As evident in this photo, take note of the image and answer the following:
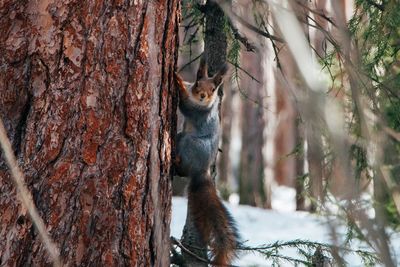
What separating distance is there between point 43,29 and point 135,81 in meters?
0.41

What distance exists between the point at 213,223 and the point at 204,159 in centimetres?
58

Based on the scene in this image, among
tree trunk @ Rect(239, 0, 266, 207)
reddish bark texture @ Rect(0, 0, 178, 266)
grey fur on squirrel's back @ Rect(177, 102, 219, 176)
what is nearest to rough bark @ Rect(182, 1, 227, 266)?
grey fur on squirrel's back @ Rect(177, 102, 219, 176)

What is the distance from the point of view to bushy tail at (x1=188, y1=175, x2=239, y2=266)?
388cm

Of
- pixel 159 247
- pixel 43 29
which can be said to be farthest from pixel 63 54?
pixel 159 247

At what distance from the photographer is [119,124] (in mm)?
3230

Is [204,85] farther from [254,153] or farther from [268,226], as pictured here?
[254,153]

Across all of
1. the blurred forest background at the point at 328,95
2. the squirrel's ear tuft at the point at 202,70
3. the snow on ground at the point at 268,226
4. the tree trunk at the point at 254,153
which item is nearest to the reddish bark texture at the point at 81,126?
the blurred forest background at the point at 328,95

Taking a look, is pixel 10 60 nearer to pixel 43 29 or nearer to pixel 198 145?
pixel 43 29

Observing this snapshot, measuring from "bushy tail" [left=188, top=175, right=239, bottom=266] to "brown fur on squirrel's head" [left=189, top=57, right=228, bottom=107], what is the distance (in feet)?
1.54

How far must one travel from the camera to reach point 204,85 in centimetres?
428

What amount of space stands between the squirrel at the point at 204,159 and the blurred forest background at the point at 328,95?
18 cm

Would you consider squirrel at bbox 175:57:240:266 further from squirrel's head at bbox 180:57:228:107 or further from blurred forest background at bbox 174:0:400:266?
blurred forest background at bbox 174:0:400:266

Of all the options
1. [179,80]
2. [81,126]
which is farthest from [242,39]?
[81,126]

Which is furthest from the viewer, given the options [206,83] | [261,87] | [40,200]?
[261,87]
